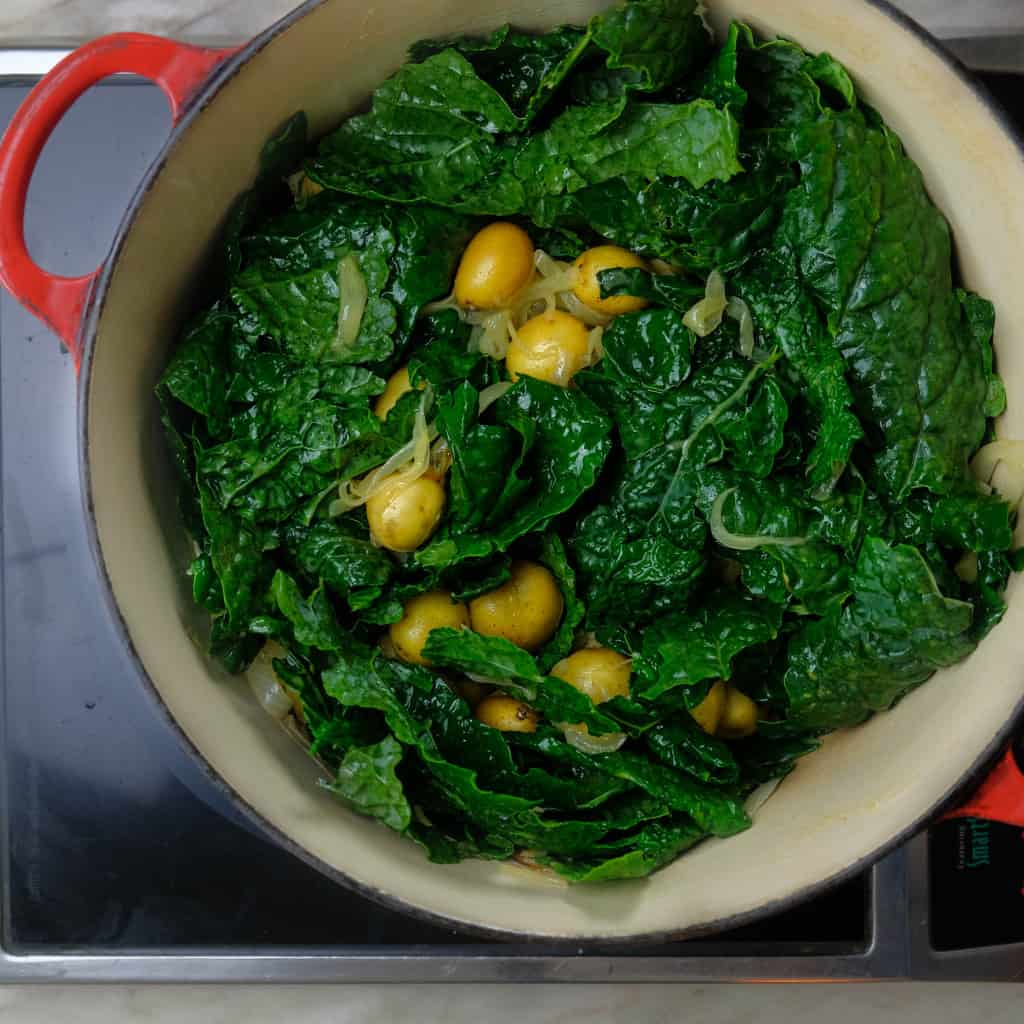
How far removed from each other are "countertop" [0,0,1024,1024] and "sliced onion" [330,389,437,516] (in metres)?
0.86

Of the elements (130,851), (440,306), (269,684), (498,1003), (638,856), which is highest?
(440,306)

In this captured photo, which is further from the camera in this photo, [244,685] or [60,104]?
[244,685]

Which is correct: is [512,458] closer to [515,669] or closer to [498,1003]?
[515,669]

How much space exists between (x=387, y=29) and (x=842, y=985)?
5.09 feet

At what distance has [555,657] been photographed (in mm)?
1346

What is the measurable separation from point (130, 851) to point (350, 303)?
2.72 ft

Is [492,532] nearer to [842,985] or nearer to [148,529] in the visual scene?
[148,529]

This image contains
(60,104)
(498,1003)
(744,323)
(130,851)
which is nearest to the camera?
(60,104)

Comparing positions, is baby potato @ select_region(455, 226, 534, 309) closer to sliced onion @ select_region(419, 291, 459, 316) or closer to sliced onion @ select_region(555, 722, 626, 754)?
sliced onion @ select_region(419, 291, 459, 316)

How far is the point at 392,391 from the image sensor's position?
4.36 ft

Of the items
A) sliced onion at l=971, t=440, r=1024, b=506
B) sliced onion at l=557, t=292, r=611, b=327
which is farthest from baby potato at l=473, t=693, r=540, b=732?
sliced onion at l=971, t=440, r=1024, b=506

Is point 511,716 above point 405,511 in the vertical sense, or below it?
below

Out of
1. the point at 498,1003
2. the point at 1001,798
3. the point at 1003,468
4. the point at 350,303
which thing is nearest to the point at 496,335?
the point at 350,303

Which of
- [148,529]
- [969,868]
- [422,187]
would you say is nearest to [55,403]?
[148,529]
